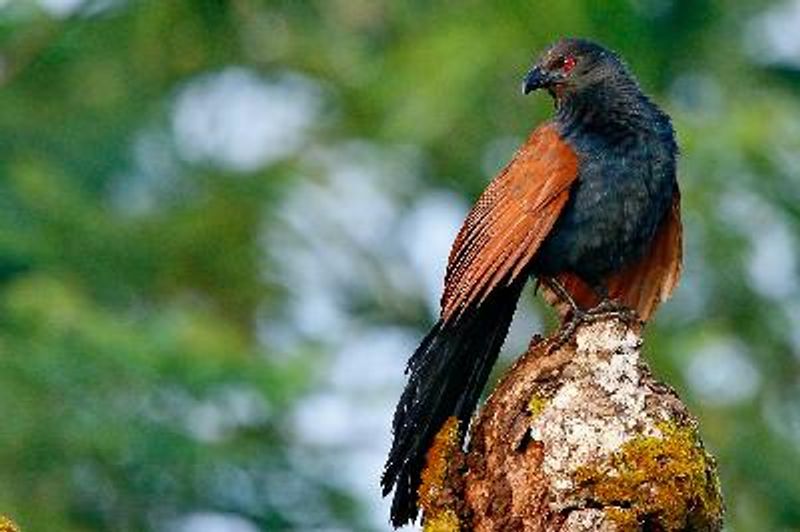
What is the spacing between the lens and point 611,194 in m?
5.83

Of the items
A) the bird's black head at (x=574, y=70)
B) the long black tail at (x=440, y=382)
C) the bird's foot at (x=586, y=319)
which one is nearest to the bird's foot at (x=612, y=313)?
the bird's foot at (x=586, y=319)

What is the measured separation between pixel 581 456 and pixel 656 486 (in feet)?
0.52

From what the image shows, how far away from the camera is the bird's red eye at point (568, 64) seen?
6246mm

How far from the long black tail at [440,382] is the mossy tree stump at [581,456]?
0.39 feet

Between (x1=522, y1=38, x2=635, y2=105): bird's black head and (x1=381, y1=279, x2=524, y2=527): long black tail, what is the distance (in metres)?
0.88

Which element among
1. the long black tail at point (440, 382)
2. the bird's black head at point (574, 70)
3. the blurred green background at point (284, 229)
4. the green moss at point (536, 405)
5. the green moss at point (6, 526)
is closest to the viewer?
the green moss at point (6, 526)

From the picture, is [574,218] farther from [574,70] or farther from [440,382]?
[440,382]

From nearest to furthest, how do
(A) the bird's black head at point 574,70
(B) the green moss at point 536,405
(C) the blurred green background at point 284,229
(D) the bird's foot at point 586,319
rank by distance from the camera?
(B) the green moss at point 536,405 → (D) the bird's foot at point 586,319 → (A) the bird's black head at point 574,70 → (C) the blurred green background at point 284,229

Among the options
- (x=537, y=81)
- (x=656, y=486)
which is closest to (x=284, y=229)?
(x=537, y=81)

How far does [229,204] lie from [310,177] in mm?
1148

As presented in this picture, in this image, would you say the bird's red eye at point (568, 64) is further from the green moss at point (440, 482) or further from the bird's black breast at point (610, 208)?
the green moss at point (440, 482)

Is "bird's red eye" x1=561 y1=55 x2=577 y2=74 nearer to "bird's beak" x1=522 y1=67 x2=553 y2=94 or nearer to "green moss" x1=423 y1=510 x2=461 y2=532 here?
"bird's beak" x1=522 y1=67 x2=553 y2=94

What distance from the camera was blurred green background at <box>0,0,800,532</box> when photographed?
11.2 metres

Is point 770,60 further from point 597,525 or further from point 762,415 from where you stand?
point 597,525
